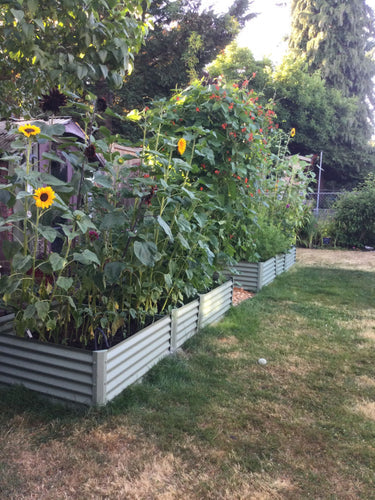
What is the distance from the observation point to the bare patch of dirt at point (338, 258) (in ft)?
23.2

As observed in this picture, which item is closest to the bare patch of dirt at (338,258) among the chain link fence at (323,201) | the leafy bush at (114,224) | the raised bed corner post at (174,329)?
the chain link fence at (323,201)

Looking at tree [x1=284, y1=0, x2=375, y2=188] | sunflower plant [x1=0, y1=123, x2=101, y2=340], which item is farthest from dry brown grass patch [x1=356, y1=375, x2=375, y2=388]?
tree [x1=284, y1=0, x2=375, y2=188]

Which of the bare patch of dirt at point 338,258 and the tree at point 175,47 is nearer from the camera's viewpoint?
the bare patch of dirt at point 338,258

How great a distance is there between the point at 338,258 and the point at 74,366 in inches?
275

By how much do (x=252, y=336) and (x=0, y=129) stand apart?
3572mm

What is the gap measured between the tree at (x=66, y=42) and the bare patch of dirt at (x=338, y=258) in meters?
5.65

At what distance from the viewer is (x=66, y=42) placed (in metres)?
2.17

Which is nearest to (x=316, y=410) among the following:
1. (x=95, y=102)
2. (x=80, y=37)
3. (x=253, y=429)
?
(x=253, y=429)

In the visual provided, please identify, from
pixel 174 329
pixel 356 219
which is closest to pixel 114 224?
pixel 174 329

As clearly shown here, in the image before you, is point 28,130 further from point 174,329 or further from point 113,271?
point 174,329

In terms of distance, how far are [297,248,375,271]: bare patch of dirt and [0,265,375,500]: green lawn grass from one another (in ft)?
14.3

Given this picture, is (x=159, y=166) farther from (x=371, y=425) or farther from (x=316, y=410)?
(x=371, y=425)

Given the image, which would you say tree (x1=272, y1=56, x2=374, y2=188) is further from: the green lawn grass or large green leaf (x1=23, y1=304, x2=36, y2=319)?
large green leaf (x1=23, y1=304, x2=36, y2=319)

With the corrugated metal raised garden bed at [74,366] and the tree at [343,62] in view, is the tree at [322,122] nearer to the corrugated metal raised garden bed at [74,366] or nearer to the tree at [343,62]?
the tree at [343,62]
